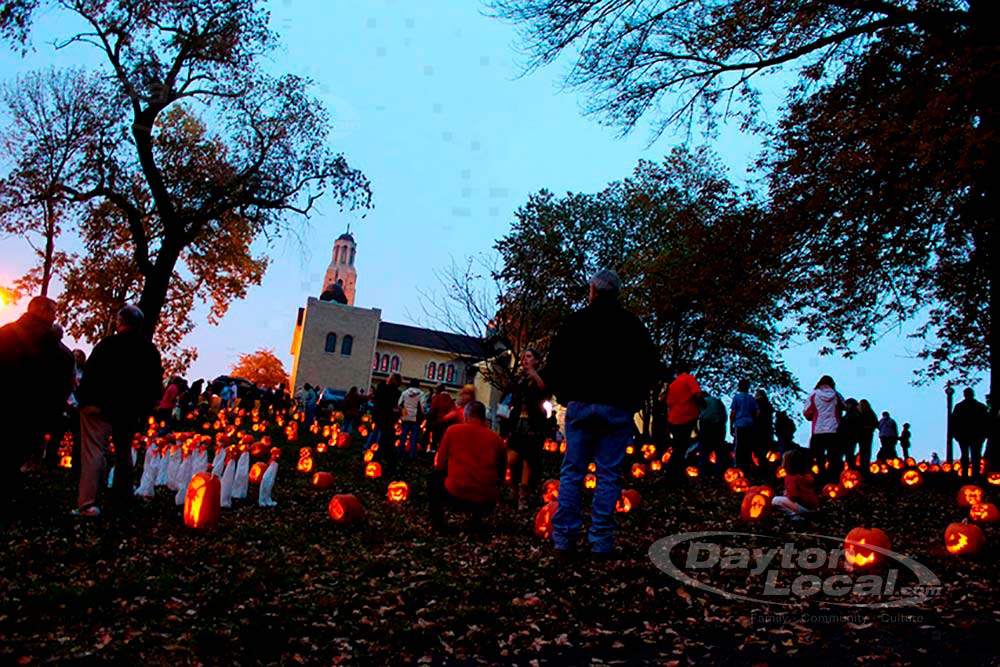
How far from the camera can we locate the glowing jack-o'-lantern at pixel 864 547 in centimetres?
613

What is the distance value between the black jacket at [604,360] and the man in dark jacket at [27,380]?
522cm

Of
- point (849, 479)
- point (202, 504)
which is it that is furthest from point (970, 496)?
point (202, 504)

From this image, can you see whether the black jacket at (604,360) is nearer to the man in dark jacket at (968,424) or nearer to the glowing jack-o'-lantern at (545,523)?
the glowing jack-o'-lantern at (545,523)

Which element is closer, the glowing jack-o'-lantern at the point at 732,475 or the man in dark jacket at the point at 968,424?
the glowing jack-o'-lantern at the point at 732,475

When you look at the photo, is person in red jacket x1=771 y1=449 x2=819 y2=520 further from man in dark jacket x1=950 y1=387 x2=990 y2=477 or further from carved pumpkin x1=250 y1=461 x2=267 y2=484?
man in dark jacket x1=950 y1=387 x2=990 y2=477

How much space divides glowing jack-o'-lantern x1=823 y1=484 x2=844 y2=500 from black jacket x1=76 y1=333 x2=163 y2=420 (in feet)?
30.4

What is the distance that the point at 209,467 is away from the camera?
9.84m

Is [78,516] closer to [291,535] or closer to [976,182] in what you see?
[291,535]

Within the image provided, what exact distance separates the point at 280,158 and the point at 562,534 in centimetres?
2104

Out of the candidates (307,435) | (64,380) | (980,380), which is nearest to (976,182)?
(980,380)

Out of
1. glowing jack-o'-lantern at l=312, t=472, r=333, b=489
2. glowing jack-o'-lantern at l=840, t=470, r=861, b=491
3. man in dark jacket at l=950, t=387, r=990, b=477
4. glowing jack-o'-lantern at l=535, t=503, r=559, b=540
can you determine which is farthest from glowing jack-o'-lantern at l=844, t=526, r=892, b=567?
man in dark jacket at l=950, t=387, r=990, b=477

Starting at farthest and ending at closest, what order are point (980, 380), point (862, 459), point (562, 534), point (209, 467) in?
point (980, 380) < point (862, 459) < point (209, 467) < point (562, 534)

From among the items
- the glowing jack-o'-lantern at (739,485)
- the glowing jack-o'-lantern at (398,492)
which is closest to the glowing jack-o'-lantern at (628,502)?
the glowing jack-o'-lantern at (739,485)

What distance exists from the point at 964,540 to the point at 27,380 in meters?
9.01
